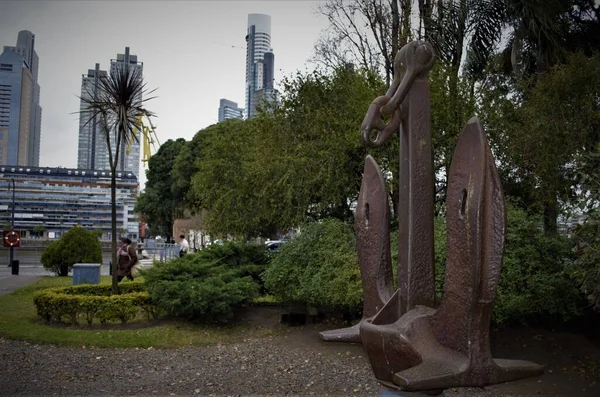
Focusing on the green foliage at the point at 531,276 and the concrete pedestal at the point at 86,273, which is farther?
the concrete pedestal at the point at 86,273

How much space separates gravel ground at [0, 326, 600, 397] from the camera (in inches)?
261

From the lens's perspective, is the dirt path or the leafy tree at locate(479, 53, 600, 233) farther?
the leafy tree at locate(479, 53, 600, 233)

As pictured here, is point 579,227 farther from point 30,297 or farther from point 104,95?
point 30,297

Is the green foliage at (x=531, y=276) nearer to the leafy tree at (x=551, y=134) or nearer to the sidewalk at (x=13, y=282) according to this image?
the leafy tree at (x=551, y=134)

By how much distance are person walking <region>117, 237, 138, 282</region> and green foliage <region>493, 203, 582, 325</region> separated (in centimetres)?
940

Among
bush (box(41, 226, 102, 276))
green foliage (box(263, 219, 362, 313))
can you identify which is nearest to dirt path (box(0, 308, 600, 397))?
green foliage (box(263, 219, 362, 313))

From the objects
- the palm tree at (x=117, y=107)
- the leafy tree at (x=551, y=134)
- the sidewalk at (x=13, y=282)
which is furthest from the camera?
the sidewalk at (x=13, y=282)

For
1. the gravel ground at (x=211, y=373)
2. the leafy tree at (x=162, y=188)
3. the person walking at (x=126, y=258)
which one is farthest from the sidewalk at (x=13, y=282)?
the leafy tree at (x=162, y=188)

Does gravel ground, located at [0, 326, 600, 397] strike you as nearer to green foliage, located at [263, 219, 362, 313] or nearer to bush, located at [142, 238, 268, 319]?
green foliage, located at [263, 219, 362, 313]

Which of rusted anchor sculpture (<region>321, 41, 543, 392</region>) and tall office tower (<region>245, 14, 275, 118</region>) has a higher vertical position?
tall office tower (<region>245, 14, 275, 118</region>)

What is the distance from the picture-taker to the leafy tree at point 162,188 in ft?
133

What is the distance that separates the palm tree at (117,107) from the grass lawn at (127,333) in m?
1.68

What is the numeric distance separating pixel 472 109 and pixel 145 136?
7.20 meters

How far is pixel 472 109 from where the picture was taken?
11.9m
